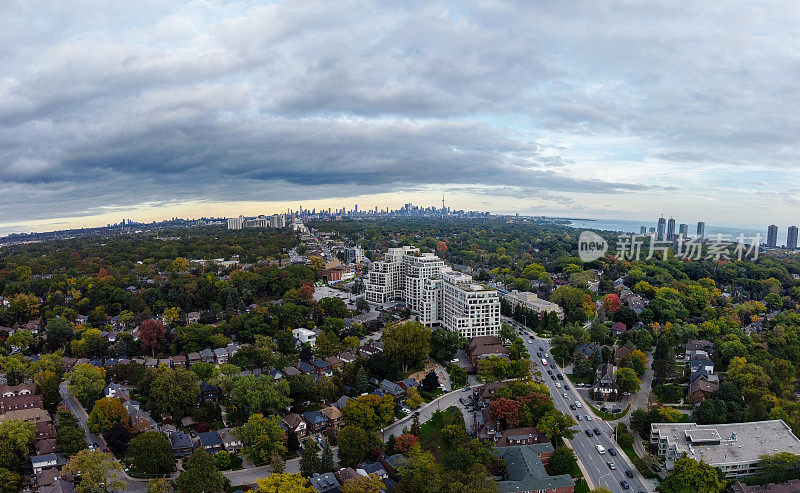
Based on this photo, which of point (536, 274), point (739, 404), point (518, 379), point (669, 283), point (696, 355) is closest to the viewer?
point (739, 404)

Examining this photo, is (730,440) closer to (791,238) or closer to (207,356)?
(207,356)

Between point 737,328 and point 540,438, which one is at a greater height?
point 737,328

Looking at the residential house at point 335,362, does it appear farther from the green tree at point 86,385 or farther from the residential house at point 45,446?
the residential house at point 45,446

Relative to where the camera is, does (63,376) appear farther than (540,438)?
Yes

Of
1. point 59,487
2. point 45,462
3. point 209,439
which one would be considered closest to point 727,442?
point 209,439

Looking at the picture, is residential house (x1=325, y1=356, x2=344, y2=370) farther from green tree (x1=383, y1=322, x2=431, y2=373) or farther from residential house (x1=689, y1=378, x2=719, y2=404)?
residential house (x1=689, y1=378, x2=719, y2=404)

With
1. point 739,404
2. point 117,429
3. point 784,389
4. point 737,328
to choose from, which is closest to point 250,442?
point 117,429

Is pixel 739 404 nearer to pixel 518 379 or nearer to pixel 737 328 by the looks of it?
pixel 518 379
